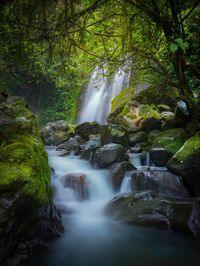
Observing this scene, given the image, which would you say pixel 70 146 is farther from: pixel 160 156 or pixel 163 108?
pixel 160 156

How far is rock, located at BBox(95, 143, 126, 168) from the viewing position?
30.5 ft

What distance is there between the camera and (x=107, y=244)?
A: 541 cm

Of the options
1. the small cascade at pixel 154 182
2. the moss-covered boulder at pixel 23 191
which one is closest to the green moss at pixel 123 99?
the small cascade at pixel 154 182

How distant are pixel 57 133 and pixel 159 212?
33.2ft

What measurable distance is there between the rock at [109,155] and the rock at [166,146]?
94 cm

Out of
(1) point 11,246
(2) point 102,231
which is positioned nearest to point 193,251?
(2) point 102,231

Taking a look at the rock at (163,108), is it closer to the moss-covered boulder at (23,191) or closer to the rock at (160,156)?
the rock at (160,156)

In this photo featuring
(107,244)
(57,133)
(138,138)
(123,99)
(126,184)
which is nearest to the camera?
(107,244)

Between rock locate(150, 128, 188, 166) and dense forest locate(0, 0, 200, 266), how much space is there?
0.03m

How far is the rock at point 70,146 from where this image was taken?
1288 cm

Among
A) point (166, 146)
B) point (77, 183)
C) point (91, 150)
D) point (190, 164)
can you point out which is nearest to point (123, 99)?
point (91, 150)

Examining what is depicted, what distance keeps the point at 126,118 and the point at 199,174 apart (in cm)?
583

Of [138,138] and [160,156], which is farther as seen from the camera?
[138,138]

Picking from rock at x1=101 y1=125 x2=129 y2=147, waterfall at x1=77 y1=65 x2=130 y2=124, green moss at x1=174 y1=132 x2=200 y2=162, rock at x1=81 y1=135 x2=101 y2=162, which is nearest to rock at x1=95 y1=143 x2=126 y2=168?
rock at x1=81 y1=135 x2=101 y2=162
